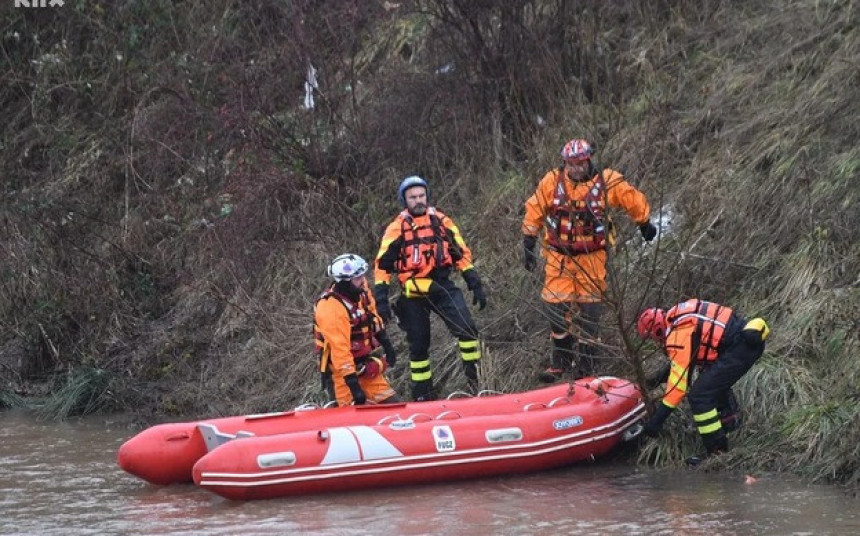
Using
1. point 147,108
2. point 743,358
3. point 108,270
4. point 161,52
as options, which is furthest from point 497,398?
point 161,52

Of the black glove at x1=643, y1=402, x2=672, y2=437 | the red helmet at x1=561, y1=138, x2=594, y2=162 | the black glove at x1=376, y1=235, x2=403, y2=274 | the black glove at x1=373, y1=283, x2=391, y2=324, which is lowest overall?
the black glove at x1=643, y1=402, x2=672, y2=437

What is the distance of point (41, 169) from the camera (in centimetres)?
1800

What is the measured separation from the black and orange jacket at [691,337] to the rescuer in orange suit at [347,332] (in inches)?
90.8

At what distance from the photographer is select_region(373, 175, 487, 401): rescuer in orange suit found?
11.1 m

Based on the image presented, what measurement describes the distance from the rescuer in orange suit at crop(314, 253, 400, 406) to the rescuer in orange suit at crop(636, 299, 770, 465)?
213cm

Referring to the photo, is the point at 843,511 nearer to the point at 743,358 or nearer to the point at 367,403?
the point at 743,358

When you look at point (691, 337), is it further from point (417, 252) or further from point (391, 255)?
point (391, 255)

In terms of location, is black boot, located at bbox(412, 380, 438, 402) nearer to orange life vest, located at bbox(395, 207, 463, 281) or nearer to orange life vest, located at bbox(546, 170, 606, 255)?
orange life vest, located at bbox(395, 207, 463, 281)

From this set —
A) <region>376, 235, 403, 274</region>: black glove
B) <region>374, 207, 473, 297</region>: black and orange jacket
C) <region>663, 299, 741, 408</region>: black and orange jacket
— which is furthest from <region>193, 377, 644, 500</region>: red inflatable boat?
<region>376, 235, 403, 274</region>: black glove

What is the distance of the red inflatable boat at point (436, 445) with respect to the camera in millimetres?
9172

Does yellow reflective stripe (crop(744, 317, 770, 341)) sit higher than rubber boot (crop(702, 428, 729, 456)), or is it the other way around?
yellow reflective stripe (crop(744, 317, 770, 341))

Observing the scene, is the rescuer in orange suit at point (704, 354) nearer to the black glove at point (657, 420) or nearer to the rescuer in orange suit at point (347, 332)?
the black glove at point (657, 420)

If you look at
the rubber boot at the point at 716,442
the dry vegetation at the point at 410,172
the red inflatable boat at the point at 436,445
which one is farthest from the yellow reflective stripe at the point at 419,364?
the rubber boot at the point at 716,442

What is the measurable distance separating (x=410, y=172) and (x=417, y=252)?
3.86 metres
